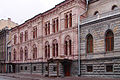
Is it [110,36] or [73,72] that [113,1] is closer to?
[110,36]

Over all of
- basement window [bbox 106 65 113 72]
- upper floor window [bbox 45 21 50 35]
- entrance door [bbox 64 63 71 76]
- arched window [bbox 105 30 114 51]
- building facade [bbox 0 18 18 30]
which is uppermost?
building facade [bbox 0 18 18 30]

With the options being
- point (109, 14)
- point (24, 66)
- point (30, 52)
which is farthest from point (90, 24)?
point (24, 66)

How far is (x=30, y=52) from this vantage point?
39000 mm

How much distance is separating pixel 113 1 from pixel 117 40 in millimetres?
6359

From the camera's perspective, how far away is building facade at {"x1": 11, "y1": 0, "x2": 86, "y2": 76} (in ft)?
89.9

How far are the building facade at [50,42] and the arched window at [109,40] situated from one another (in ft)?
16.9

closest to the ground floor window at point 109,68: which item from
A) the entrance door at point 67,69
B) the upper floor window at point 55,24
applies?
the entrance door at point 67,69

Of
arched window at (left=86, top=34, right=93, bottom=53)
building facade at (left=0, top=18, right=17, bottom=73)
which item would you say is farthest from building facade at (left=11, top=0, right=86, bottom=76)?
building facade at (left=0, top=18, right=17, bottom=73)

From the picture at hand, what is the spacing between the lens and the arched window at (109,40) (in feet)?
73.9

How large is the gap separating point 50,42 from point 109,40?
1276 cm

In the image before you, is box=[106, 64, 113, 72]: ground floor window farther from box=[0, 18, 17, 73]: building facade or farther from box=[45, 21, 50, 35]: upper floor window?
box=[0, 18, 17, 73]: building facade

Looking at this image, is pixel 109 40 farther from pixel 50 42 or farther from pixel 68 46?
pixel 50 42

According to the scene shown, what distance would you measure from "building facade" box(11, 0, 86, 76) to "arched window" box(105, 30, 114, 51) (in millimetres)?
5157

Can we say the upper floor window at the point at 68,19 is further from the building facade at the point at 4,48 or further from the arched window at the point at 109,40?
the building facade at the point at 4,48
